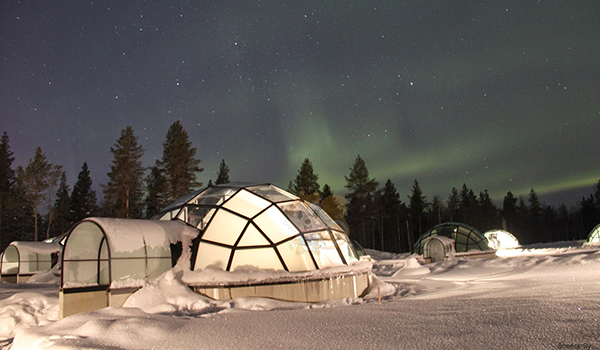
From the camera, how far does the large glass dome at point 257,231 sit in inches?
432

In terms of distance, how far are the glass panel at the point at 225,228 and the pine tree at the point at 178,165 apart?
26811 millimetres

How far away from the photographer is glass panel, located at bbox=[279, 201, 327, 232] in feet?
39.1

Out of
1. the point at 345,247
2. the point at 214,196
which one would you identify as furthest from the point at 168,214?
the point at 345,247

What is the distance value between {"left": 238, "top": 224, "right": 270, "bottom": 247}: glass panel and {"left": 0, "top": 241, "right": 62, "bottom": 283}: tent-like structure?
20555 millimetres

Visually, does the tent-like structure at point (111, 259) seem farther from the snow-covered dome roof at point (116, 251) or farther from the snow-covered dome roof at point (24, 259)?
the snow-covered dome roof at point (24, 259)

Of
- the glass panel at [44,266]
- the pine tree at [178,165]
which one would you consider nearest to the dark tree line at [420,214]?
the pine tree at [178,165]

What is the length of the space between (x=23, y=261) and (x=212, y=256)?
2010cm

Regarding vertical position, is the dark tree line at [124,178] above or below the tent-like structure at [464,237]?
above

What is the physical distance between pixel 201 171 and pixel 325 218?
2742 cm

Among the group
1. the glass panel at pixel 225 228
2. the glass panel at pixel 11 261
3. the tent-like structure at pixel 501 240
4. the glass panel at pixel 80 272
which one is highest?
the glass panel at pixel 225 228

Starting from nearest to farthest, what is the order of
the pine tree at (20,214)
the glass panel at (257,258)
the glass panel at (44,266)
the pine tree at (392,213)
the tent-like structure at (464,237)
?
the glass panel at (257,258)
the glass panel at (44,266)
the tent-like structure at (464,237)
the pine tree at (20,214)
the pine tree at (392,213)

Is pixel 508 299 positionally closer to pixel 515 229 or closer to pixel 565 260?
pixel 565 260

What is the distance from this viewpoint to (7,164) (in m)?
40.7

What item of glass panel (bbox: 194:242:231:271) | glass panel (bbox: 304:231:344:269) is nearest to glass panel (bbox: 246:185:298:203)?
glass panel (bbox: 304:231:344:269)
